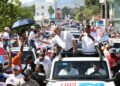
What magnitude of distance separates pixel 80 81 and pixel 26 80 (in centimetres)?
141

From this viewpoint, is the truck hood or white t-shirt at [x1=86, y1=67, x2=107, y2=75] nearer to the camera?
the truck hood

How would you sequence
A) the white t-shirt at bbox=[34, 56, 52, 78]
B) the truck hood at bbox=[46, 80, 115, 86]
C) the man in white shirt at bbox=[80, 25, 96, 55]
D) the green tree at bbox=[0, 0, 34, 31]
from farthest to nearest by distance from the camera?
the green tree at bbox=[0, 0, 34, 31]
the white t-shirt at bbox=[34, 56, 52, 78]
the man in white shirt at bbox=[80, 25, 96, 55]
the truck hood at bbox=[46, 80, 115, 86]

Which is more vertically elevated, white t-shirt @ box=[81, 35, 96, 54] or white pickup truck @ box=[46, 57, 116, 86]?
white t-shirt @ box=[81, 35, 96, 54]

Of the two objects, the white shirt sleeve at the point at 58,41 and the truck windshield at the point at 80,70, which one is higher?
the white shirt sleeve at the point at 58,41

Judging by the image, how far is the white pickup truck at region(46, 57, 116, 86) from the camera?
36.3 feet

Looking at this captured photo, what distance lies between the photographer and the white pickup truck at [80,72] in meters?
11.1

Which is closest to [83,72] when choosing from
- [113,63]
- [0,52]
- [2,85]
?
[2,85]

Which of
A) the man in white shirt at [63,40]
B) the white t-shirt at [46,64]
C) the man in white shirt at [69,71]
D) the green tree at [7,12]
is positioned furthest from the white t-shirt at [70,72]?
the green tree at [7,12]

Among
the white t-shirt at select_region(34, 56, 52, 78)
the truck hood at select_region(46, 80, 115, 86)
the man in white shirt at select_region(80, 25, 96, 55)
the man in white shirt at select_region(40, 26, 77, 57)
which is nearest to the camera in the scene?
the truck hood at select_region(46, 80, 115, 86)

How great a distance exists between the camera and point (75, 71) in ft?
37.6

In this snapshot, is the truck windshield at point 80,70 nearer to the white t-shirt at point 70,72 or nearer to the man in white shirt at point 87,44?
the white t-shirt at point 70,72

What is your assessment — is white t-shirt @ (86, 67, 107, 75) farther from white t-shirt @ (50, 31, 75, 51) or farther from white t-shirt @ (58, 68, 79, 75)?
white t-shirt @ (50, 31, 75, 51)

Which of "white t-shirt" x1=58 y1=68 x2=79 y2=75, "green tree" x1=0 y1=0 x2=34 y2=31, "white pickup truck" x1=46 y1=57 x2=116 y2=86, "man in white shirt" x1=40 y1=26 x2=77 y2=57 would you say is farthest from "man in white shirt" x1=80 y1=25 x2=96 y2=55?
"green tree" x1=0 y1=0 x2=34 y2=31

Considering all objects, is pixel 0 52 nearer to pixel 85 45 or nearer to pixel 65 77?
pixel 85 45
